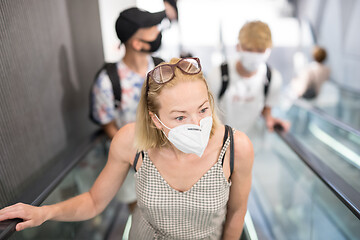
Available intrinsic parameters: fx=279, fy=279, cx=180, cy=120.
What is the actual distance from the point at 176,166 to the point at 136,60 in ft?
3.48

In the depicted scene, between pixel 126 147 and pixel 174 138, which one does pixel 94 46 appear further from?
pixel 174 138

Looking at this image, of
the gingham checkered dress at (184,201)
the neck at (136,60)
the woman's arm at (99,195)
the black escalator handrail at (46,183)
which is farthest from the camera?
the neck at (136,60)

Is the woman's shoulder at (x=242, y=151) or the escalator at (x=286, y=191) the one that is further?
the escalator at (x=286, y=191)

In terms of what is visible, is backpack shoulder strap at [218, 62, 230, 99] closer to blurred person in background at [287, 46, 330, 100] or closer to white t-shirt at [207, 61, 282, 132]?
white t-shirt at [207, 61, 282, 132]

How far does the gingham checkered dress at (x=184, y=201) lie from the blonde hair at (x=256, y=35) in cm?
104

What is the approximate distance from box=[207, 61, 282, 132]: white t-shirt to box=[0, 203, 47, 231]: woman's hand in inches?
61.2

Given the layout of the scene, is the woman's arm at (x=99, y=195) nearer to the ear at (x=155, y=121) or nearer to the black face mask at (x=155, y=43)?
the ear at (x=155, y=121)

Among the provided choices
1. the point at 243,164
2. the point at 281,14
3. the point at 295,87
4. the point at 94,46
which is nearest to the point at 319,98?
the point at 295,87

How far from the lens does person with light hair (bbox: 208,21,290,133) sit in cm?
219

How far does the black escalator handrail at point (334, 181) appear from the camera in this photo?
4.47ft

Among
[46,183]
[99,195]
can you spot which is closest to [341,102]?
[99,195]

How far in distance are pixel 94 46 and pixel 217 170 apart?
2.21 m

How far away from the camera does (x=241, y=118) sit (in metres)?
2.52

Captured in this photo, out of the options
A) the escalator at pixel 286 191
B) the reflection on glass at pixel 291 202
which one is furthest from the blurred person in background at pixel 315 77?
the reflection on glass at pixel 291 202
